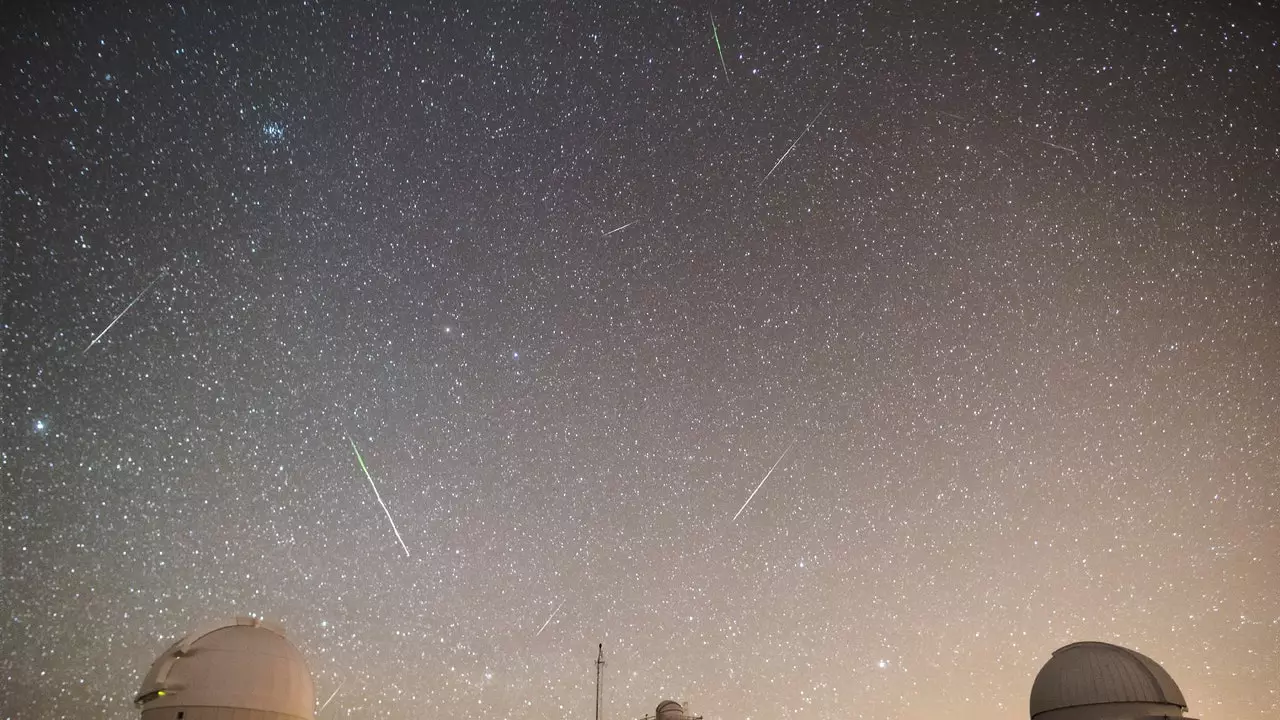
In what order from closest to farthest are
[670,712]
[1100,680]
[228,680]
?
[228,680], [1100,680], [670,712]

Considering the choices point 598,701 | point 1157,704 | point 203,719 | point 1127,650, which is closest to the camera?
point 203,719

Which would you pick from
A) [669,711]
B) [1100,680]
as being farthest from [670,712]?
[1100,680]

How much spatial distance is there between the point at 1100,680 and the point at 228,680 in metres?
19.4

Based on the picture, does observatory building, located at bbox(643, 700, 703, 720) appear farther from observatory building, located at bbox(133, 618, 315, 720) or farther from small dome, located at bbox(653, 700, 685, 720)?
observatory building, located at bbox(133, 618, 315, 720)

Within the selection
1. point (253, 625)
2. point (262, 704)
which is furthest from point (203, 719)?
point (253, 625)

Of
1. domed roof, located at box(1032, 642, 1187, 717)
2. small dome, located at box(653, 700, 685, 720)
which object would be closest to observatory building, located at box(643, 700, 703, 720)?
small dome, located at box(653, 700, 685, 720)

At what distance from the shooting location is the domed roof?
18594 millimetres

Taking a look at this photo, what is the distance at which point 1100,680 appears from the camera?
1908cm

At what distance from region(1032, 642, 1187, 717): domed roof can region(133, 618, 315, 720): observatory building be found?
17.6 meters

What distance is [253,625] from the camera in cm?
1406

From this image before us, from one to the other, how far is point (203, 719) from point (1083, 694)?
19.3m

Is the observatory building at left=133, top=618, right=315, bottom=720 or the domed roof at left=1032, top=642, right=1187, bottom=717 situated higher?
the domed roof at left=1032, top=642, right=1187, bottom=717

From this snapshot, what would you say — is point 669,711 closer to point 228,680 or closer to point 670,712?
point 670,712

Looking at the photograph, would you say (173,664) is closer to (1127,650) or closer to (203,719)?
(203,719)
